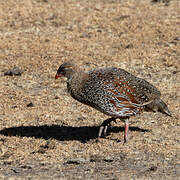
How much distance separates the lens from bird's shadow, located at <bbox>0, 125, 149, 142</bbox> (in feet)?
37.0

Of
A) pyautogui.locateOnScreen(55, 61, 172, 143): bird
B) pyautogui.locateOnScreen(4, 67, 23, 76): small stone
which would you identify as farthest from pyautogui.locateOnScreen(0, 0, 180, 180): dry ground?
pyautogui.locateOnScreen(55, 61, 172, 143): bird

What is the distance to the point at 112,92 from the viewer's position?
411 inches

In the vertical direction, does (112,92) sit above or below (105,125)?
above

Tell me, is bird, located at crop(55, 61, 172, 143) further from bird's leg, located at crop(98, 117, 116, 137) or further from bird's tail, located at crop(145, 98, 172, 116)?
bird's leg, located at crop(98, 117, 116, 137)

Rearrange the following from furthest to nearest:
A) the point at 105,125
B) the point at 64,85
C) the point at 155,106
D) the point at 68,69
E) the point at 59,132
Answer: the point at 64,85
the point at 59,132
the point at 105,125
the point at 155,106
the point at 68,69

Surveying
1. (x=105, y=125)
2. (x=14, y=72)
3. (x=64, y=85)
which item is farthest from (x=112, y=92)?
(x=14, y=72)

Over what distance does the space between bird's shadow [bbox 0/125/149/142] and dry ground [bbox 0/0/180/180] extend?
2cm

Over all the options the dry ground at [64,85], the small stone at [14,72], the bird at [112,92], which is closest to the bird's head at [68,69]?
the bird at [112,92]

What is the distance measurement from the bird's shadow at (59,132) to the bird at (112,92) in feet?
3.05

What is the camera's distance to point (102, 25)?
1958cm

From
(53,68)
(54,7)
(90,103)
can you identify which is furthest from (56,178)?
(54,7)

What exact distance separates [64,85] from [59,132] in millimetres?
3411

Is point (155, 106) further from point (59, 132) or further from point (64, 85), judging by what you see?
point (64, 85)

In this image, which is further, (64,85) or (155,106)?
(64,85)
